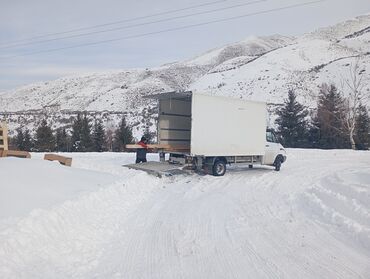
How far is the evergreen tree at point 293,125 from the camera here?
38.9 m

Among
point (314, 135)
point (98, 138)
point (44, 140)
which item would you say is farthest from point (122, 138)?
point (314, 135)

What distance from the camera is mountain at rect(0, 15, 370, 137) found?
62.9 metres

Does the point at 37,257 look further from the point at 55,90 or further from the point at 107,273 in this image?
the point at 55,90

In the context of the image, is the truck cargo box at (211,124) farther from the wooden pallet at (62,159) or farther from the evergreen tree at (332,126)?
the evergreen tree at (332,126)

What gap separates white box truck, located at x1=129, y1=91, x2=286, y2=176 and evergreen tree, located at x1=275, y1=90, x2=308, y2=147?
20562 millimetres

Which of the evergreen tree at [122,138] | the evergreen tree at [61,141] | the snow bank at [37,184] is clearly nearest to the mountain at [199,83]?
the evergreen tree at [122,138]

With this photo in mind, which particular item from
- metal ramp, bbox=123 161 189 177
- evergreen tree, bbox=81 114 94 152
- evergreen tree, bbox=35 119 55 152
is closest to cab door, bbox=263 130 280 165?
metal ramp, bbox=123 161 189 177

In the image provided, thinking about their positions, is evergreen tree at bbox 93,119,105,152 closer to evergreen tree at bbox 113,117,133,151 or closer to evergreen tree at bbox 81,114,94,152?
evergreen tree at bbox 81,114,94,152

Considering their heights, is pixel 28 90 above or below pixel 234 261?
above

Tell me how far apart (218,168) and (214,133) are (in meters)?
1.60

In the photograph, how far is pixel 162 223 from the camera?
8.56m

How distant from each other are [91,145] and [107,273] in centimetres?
3360

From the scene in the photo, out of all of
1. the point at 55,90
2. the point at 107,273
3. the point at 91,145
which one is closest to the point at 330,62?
the point at 91,145

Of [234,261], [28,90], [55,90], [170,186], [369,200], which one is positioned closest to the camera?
[234,261]
